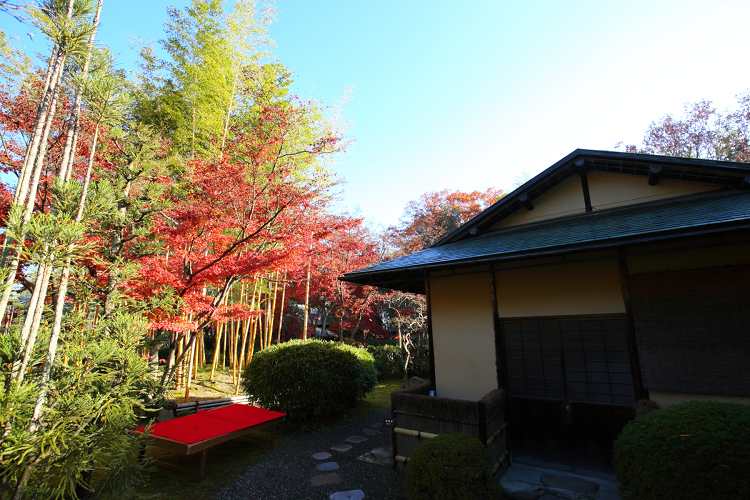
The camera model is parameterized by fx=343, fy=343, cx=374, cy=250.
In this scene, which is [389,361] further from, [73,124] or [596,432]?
[73,124]

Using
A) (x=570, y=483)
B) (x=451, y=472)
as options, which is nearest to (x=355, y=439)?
(x=451, y=472)

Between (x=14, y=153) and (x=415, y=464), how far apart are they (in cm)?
859

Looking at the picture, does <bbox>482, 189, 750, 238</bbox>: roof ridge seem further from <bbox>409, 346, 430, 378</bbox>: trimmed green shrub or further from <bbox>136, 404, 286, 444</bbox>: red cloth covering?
<bbox>409, 346, 430, 378</bbox>: trimmed green shrub

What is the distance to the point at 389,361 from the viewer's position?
1280cm

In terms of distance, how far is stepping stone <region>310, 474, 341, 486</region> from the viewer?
4.17m

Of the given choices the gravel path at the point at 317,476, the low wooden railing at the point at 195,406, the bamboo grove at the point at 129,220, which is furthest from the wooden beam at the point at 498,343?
the low wooden railing at the point at 195,406

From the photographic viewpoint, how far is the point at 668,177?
198 inches

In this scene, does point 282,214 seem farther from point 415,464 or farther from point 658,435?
point 658,435

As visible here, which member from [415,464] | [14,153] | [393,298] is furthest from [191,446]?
[393,298]

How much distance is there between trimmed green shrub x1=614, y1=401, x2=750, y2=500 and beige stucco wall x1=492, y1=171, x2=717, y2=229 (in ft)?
10.9

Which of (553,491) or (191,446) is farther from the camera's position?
(191,446)

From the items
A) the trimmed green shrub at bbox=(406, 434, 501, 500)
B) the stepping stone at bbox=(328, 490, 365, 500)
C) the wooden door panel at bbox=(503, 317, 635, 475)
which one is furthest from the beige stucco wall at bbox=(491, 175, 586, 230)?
the stepping stone at bbox=(328, 490, 365, 500)

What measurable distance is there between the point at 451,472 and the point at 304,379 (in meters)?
4.01

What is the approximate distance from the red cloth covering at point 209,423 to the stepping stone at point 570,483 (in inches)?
149
